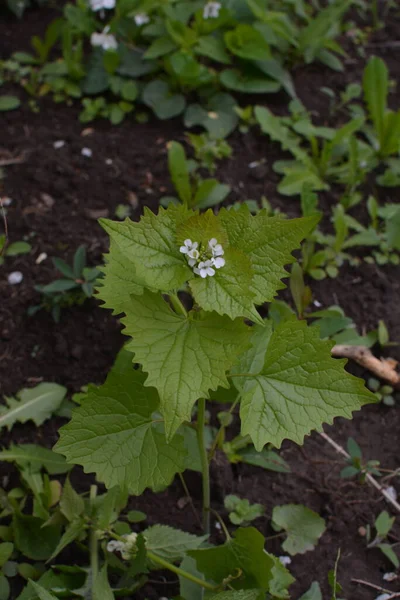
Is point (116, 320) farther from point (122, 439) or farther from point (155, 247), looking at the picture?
point (155, 247)

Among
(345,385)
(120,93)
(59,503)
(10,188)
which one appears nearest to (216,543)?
(59,503)

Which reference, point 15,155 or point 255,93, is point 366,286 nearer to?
point 255,93

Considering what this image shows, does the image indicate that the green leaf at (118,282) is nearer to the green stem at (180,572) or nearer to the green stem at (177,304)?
the green stem at (177,304)

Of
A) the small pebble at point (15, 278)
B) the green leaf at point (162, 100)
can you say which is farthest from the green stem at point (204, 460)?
the green leaf at point (162, 100)

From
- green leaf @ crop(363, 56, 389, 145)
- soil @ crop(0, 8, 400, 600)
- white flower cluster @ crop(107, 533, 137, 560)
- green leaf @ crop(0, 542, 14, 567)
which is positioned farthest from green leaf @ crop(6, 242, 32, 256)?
green leaf @ crop(363, 56, 389, 145)

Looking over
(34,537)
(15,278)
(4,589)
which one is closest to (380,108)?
(15,278)

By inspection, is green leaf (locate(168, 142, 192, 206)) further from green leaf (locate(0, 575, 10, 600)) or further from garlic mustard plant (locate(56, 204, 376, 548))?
green leaf (locate(0, 575, 10, 600))
